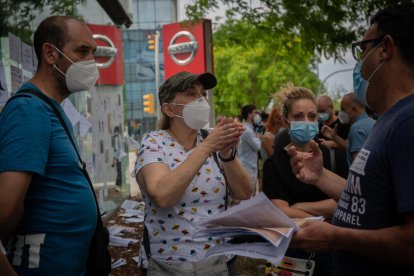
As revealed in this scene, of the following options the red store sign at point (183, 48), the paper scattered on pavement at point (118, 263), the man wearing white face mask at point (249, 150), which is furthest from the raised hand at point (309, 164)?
the red store sign at point (183, 48)

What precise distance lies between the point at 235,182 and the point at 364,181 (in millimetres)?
1116

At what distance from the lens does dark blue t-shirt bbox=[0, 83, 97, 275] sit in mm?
1930

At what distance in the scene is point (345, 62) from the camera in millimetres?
8203

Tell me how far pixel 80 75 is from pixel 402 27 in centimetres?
165

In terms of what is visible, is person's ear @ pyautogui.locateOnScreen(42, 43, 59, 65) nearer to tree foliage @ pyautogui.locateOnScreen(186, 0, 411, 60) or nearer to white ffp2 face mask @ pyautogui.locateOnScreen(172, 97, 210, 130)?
white ffp2 face mask @ pyautogui.locateOnScreen(172, 97, 210, 130)

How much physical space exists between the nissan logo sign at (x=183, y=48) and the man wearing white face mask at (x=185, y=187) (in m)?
11.8

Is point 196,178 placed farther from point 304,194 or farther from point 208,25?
point 208,25

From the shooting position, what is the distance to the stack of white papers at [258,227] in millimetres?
1604

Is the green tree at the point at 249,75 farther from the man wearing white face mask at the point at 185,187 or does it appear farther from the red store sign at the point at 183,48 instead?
the man wearing white face mask at the point at 185,187

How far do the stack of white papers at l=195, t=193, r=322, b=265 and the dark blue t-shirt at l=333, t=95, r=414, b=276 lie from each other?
9.7 inches

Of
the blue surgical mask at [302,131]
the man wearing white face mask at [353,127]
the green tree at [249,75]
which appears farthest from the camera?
the green tree at [249,75]

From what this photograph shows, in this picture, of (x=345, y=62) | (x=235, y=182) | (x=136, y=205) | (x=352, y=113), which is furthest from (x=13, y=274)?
(x=136, y=205)

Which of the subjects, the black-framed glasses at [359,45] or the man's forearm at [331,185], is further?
the man's forearm at [331,185]

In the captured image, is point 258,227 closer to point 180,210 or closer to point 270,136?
point 180,210
